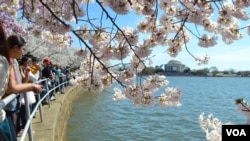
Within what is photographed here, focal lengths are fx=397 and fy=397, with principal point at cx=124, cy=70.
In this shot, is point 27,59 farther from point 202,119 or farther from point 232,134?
point 232,134

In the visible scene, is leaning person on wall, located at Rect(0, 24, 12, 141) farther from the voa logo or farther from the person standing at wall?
the voa logo

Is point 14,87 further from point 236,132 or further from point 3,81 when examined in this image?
point 236,132

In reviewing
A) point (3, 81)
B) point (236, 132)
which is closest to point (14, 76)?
point (3, 81)

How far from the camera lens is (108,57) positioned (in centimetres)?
355

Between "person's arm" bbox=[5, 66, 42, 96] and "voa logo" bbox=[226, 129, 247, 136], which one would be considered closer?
"voa logo" bbox=[226, 129, 247, 136]

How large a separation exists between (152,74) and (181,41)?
509 mm

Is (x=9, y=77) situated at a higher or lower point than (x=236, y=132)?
higher

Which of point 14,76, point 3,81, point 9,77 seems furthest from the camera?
point 14,76

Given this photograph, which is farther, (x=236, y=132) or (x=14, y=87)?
(x=14, y=87)

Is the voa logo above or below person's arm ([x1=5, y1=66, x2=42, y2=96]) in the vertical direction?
below

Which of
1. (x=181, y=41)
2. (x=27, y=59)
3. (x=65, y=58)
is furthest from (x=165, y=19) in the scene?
(x=65, y=58)

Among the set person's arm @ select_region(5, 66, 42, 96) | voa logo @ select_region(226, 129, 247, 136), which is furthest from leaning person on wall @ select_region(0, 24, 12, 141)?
voa logo @ select_region(226, 129, 247, 136)

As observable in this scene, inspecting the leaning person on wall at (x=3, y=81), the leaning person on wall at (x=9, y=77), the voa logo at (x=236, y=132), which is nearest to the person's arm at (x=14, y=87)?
the leaning person on wall at (x=9, y=77)

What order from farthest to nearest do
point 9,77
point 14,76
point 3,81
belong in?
point 14,76, point 9,77, point 3,81
